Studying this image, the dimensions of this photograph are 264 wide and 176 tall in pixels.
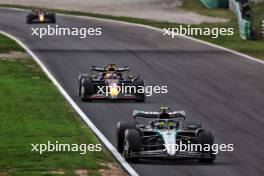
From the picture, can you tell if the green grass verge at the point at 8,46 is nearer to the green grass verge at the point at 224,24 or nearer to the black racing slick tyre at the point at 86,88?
the green grass verge at the point at 224,24

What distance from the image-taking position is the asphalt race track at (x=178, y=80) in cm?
2403

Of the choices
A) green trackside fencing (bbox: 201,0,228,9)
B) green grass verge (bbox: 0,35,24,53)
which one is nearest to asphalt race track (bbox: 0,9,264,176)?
green grass verge (bbox: 0,35,24,53)

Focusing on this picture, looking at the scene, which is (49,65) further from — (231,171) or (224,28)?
(231,171)

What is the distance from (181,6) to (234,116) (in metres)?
48.9

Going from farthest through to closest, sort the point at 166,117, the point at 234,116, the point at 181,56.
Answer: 1. the point at 181,56
2. the point at 234,116
3. the point at 166,117

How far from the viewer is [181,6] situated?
260 ft

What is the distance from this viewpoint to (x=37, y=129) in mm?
27203

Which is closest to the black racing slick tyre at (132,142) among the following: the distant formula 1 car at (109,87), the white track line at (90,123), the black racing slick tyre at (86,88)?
the white track line at (90,123)

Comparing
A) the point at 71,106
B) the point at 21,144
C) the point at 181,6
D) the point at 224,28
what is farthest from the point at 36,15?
the point at 21,144

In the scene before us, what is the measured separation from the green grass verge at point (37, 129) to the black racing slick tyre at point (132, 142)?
21.4 inches

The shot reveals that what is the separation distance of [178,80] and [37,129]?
13.9 m

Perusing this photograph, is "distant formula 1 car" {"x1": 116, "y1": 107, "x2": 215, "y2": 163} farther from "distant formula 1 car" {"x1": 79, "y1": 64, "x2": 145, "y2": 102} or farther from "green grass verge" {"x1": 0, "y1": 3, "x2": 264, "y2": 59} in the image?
"green grass verge" {"x1": 0, "y1": 3, "x2": 264, "y2": 59}

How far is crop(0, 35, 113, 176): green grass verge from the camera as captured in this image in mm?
22125

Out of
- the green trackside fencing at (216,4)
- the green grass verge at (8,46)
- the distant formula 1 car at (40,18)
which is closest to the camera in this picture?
the green grass verge at (8,46)
